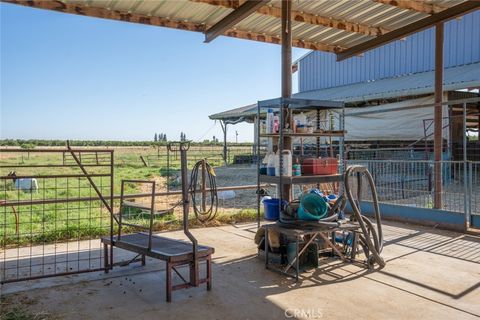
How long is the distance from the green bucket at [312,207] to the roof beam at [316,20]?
110 inches

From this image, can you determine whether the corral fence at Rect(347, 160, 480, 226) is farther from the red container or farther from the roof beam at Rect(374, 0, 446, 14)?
the red container

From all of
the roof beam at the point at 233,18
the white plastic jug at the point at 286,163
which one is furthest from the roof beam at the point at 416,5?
the white plastic jug at the point at 286,163

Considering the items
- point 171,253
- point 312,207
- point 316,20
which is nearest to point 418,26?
point 316,20

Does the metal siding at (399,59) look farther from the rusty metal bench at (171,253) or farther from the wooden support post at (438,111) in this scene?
the rusty metal bench at (171,253)

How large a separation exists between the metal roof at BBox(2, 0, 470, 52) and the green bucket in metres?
2.80

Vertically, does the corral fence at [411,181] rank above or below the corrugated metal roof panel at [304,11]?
below

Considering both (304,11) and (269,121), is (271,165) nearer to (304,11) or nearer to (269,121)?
(269,121)

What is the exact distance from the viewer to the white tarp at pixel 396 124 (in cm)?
1245

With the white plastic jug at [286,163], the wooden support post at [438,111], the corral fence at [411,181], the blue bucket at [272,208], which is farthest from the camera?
the corral fence at [411,181]

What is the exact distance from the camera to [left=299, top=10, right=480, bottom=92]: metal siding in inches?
601

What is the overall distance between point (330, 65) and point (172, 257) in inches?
750

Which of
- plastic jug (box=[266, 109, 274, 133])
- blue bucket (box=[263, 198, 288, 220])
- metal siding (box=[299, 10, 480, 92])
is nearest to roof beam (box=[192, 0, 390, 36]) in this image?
plastic jug (box=[266, 109, 274, 133])

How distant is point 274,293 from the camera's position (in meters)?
3.76

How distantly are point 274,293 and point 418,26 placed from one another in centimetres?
468
